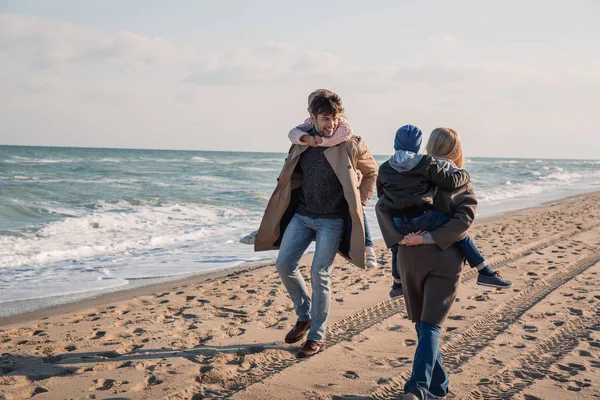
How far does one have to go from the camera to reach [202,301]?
20.5 ft

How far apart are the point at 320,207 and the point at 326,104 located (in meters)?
0.75

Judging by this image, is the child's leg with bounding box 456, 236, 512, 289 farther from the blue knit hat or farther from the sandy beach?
the sandy beach

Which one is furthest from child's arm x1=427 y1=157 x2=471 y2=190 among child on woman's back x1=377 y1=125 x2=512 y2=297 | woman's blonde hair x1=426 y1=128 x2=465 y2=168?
woman's blonde hair x1=426 y1=128 x2=465 y2=168

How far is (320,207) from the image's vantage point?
4.38 m

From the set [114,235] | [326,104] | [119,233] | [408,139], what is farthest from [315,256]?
[119,233]

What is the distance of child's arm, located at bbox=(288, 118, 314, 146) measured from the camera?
14.2 ft

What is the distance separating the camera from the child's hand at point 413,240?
3.36 meters

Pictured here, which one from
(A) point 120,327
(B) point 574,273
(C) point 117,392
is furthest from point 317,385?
(B) point 574,273

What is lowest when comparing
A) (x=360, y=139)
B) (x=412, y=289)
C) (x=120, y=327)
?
(x=120, y=327)

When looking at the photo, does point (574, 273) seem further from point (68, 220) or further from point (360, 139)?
point (68, 220)

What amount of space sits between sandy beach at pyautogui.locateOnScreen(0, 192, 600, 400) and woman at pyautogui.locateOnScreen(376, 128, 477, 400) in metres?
0.45

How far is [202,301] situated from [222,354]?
1.83m

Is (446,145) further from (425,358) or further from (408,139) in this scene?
(425,358)

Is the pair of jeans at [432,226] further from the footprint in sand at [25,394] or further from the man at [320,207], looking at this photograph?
the footprint in sand at [25,394]
